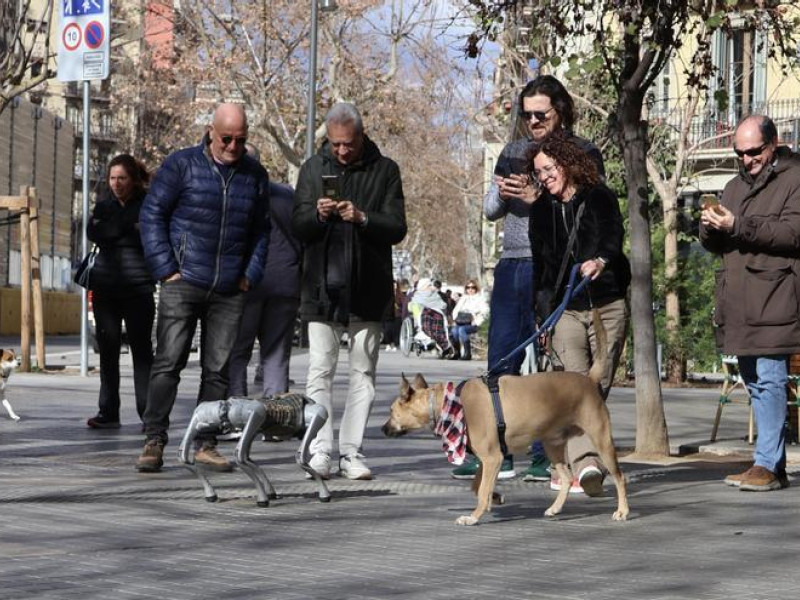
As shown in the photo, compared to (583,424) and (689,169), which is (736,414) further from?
(689,169)

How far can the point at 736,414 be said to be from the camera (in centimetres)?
1827

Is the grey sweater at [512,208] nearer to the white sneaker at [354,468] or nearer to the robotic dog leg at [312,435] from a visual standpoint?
the white sneaker at [354,468]

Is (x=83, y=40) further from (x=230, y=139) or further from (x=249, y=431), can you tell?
(x=249, y=431)

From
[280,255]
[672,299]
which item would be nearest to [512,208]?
[280,255]

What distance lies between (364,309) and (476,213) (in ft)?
222

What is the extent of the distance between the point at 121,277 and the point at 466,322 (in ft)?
77.9

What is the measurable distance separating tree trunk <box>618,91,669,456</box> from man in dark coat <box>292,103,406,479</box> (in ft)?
8.37

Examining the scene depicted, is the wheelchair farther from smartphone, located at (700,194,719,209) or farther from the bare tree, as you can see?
smartphone, located at (700,194,719,209)

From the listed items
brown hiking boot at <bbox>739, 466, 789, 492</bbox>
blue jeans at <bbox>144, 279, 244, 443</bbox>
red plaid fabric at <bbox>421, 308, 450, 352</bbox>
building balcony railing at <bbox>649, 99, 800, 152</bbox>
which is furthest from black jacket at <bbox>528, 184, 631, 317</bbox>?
building balcony railing at <bbox>649, 99, 800, 152</bbox>

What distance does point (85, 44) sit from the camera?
70.0 feet

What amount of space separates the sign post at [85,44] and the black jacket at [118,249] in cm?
768

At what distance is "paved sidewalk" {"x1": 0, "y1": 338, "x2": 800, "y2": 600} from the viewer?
21.9ft

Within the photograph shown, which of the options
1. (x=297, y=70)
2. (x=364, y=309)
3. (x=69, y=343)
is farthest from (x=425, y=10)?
(x=364, y=309)

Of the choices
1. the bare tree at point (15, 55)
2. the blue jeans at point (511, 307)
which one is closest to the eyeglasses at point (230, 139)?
the blue jeans at point (511, 307)
